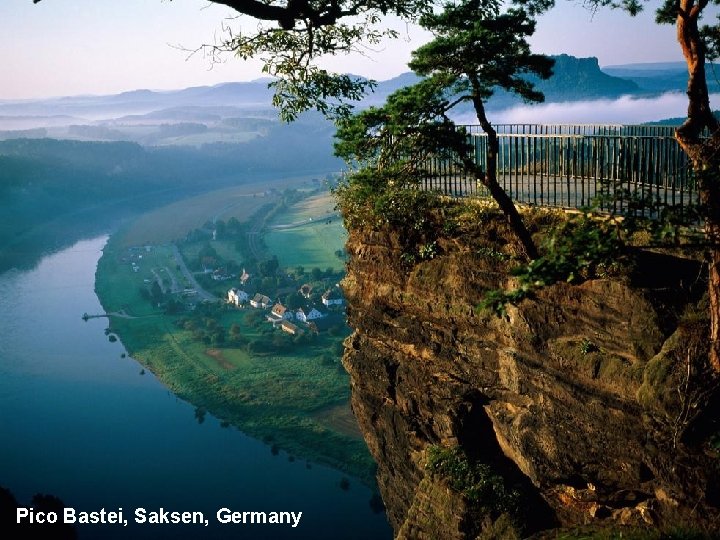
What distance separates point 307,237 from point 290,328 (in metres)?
40.6

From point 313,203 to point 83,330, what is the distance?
6458 centimetres

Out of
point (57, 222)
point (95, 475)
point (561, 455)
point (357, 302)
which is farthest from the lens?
point (57, 222)

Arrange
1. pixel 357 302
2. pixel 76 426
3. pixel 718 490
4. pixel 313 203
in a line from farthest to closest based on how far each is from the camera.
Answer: pixel 313 203 → pixel 76 426 → pixel 357 302 → pixel 718 490

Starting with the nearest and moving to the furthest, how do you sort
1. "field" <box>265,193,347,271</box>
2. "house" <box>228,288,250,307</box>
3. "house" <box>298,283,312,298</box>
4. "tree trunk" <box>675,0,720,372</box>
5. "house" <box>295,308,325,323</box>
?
"tree trunk" <box>675,0,720,372</box>, "house" <box>295,308,325,323</box>, "house" <box>298,283,312,298</box>, "house" <box>228,288,250,307</box>, "field" <box>265,193,347,271</box>

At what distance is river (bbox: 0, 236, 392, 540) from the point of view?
3212 centimetres

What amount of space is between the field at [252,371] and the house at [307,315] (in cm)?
317

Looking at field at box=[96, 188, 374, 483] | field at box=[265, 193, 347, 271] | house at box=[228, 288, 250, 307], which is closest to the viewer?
field at box=[96, 188, 374, 483]

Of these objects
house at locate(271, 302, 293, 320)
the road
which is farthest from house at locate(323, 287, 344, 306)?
the road

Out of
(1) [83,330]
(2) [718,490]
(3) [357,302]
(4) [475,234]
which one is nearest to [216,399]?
(1) [83,330]

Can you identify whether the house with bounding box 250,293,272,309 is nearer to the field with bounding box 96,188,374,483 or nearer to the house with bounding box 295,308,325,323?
the field with bounding box 96,188,374,483

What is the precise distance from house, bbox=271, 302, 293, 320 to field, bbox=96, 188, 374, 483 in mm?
1612

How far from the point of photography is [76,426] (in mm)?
42750

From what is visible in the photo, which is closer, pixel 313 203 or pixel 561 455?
pixel 561 455

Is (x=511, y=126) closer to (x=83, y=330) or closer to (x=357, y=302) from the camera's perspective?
(x=357, y=302)
